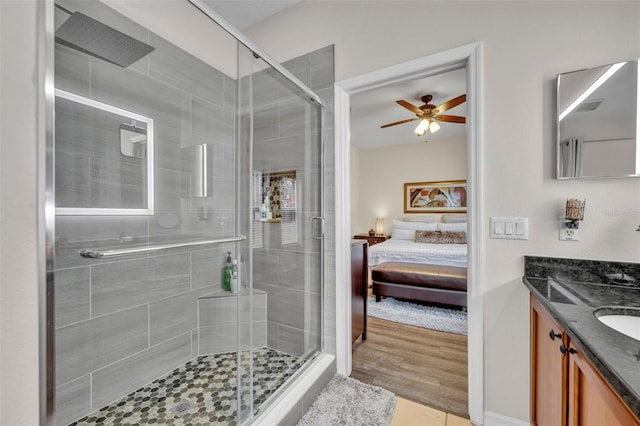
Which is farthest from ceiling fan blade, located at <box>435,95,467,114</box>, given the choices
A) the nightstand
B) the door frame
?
the nightstand

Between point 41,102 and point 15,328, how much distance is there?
0.52 metres

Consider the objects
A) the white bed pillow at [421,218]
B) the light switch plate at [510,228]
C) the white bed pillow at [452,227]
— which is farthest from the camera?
the white bed pillow at [421,218]

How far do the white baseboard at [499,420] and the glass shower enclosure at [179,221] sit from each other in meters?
1.07

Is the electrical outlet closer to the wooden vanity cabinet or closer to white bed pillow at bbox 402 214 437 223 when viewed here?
the wooden vanity cabinet

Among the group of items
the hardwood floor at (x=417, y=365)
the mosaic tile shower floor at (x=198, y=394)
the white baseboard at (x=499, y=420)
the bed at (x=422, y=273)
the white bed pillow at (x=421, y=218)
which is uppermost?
the white bed pillow at (x=421, y=218)

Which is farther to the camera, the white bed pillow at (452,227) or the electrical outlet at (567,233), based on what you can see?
the white bed pillow at (452,227)

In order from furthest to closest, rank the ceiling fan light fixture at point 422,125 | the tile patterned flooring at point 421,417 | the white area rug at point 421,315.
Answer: the ceiling fan light fixture at point 422,125 → the white area rug at point 421,315 → the tile patterned flooring at point 421,417

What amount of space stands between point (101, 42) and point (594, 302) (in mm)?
2516

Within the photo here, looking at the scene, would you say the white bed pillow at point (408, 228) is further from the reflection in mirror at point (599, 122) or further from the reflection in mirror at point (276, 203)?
the reflection in mirror at point (599, 122)

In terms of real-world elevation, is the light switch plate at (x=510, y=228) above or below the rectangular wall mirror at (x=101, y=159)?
below

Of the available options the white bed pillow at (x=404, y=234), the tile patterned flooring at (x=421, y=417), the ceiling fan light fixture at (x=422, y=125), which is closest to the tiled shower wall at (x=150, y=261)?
the tile patterned flooring at (x=421, y=417)

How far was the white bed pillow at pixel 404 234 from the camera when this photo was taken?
540cm

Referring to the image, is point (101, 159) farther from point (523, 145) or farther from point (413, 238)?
point (413, 238)

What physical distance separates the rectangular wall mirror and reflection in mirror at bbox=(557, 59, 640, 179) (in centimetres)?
226
